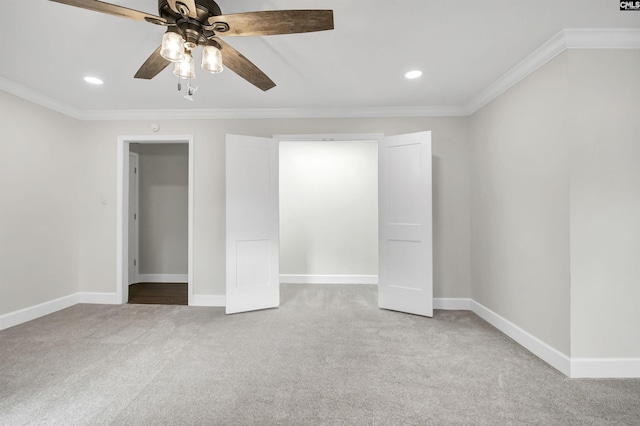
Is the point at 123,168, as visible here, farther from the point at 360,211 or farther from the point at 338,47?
the point at 360,211

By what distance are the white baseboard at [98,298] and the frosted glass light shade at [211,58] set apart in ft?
11.8

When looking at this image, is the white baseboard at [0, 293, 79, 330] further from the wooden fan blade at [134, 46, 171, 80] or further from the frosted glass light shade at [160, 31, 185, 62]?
the frosted glass light shade at [160, 31, 185, 62]

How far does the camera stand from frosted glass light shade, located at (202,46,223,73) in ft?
5.54

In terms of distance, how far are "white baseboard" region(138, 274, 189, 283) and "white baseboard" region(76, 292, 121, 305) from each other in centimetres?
137

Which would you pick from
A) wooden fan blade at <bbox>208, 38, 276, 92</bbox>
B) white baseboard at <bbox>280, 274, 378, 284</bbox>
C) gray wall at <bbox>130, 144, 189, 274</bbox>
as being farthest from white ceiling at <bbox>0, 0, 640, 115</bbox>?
white baseboard at <bbox>280, 274, 378, 284</bbox>

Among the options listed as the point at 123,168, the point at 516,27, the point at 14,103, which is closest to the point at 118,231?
the point at 123,168

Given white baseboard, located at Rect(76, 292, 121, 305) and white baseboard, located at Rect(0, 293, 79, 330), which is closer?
white baseboard, located at Rect(0, 293, 79, 330)

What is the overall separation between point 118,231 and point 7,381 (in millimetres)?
2138

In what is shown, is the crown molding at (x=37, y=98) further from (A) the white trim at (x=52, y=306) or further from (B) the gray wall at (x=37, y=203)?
(A) the white trim at (x=52, y=306)

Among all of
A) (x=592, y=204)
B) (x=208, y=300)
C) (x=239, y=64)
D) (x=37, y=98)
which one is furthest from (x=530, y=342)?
(x=37, y=98)

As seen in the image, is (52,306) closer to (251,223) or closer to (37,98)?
(37,98)

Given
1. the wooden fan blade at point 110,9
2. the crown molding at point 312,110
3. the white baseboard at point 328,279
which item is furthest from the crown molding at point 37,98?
the white baseboard at point 328,279

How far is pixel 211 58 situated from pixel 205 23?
0.59 ft

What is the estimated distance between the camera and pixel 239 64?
6.45ft
